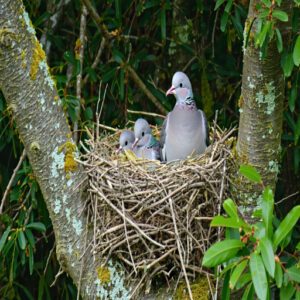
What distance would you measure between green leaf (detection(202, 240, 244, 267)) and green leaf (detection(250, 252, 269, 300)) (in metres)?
0.09

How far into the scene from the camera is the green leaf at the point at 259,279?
3.04 meters

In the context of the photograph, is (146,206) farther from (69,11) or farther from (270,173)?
(69,11)

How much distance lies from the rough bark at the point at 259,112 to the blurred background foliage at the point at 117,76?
3.75 feet

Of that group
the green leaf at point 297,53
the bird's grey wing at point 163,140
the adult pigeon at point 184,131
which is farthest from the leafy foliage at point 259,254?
the bird's grey wing at point 163,140

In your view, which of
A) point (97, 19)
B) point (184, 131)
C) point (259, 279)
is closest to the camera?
point (259, 279)

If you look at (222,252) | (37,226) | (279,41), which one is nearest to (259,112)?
(279,41)

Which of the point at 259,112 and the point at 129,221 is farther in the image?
the point at 129,221

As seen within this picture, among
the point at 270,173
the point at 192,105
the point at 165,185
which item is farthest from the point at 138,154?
the point at 270,173

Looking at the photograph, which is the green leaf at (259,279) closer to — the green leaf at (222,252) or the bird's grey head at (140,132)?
the green leaf at (222,252)

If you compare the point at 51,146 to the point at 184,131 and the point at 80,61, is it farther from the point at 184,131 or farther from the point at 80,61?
the point at 80,61

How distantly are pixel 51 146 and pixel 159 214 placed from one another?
50 cm

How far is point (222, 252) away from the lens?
3125 millimetres

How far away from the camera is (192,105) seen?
4805 mm

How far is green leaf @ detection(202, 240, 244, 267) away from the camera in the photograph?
313 cm
